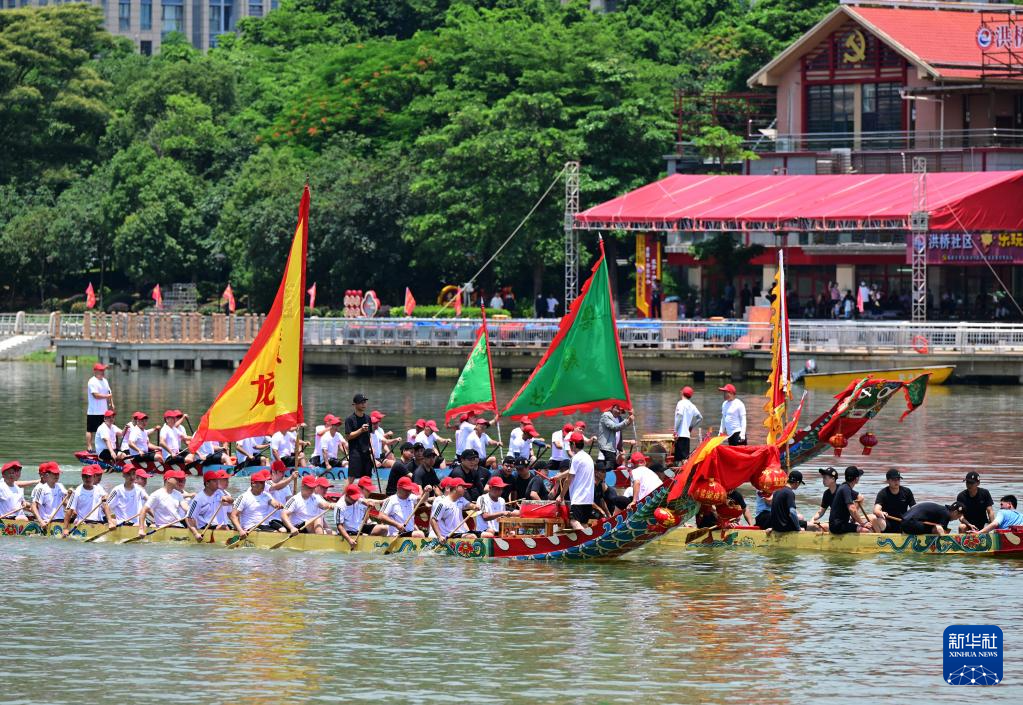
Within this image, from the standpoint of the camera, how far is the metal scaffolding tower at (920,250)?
220 feet

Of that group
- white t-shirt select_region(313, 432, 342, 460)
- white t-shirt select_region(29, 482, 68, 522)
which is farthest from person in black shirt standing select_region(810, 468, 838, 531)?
white t-shirt select_region(29, 482, 68, 522)

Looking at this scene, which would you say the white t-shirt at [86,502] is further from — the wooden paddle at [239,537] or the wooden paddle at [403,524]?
the wooden paddle at [403,524]

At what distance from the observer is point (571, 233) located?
73562 mm

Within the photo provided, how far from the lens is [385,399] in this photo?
62219 mm

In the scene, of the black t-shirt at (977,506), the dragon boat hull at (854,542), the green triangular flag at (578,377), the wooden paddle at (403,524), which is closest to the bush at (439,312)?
the green triangular flag at (578,377)

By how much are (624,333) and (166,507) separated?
37438mm

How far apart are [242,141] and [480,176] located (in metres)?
24.5

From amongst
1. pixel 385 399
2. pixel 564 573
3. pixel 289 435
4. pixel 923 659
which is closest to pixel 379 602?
pixel 564 573

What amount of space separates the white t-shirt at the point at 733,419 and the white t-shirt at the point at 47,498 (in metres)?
12.7

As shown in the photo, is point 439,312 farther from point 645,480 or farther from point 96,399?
point 645,480

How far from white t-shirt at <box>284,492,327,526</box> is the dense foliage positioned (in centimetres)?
4765

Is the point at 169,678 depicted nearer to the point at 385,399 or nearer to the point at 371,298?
the point at 385,399

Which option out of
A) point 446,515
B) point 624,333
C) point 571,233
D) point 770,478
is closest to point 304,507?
point 446,515

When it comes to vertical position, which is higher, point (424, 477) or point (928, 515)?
point (424, 477)
